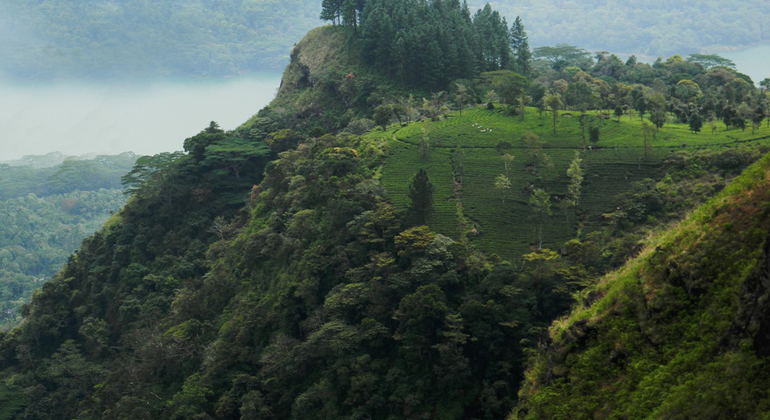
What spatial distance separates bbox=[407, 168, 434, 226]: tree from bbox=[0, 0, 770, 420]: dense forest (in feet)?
0.37

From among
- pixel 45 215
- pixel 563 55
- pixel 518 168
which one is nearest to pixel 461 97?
pixel 518 168

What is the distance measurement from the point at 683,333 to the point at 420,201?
64.6 feet

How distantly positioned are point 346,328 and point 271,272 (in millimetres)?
9172

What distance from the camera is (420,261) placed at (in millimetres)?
30578

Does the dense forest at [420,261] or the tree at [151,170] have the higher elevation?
the tree at [151,170]

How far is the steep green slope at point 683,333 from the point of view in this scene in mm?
12875

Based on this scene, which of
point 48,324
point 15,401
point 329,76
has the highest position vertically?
point 329,76

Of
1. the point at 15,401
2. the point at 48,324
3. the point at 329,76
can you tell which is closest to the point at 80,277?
the point at 48,324

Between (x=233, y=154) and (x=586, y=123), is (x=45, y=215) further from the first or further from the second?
(x=586, y=123)

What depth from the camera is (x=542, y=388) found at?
19344 millimetres

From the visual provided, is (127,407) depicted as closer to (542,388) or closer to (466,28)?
(542,388)

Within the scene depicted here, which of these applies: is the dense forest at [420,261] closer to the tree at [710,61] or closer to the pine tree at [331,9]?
the pine tree at [331,9]

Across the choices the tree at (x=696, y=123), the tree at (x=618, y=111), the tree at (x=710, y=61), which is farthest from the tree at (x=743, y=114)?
the tree at (x=710, y=61)

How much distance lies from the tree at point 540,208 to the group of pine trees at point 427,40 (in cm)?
2354
